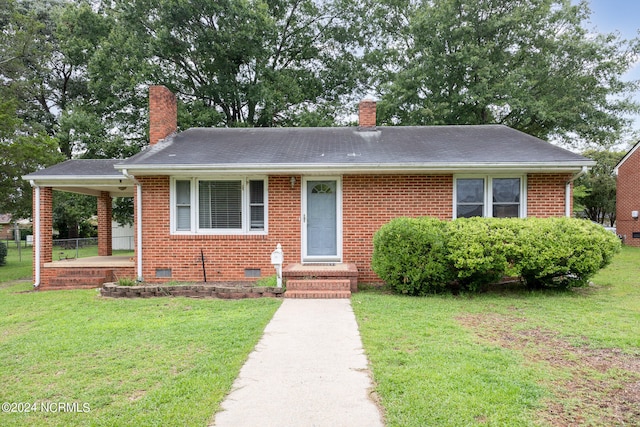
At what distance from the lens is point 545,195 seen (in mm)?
8742

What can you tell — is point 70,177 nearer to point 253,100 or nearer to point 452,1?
point 253,100

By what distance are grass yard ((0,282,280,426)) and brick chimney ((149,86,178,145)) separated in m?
5.33

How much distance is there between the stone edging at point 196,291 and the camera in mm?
7469

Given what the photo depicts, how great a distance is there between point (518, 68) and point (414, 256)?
1604 cm

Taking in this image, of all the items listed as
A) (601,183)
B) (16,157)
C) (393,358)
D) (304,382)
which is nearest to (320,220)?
(393,358)

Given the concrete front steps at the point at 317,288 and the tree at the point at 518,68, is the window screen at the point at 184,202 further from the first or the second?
the tree at the point at 518,68

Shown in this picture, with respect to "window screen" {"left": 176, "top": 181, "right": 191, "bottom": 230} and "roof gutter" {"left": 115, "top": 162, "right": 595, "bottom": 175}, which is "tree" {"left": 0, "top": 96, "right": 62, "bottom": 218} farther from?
"window screen" {"left": 176, "top": 181, "right": 191, "bottom": 230}

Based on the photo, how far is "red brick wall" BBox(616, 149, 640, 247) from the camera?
19297mm

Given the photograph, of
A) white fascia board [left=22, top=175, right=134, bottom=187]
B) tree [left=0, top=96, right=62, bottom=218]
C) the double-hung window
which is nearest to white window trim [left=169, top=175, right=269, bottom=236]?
the double-hung window

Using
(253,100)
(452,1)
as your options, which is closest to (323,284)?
(253,100)

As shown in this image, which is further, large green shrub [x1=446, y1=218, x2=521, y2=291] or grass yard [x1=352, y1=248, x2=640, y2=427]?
large green shrub [x1=446, y1=218, x2=521, y2=291]

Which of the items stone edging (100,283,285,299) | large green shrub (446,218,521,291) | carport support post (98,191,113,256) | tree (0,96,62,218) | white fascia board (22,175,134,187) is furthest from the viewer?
carport support post (98,191,113,256)

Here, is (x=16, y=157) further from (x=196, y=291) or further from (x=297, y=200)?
(x=297, y=200)

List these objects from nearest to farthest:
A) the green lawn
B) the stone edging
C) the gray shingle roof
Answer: the green lawn, the stone edging, the gray shingle roof
